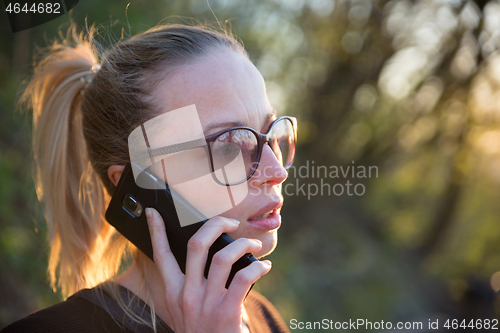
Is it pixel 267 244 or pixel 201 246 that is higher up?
pixel 201 246

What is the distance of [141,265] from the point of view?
1.67 m

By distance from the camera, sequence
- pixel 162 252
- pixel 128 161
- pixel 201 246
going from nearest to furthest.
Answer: pixel 201 246 → pixel 162 252 → pixel 128 161

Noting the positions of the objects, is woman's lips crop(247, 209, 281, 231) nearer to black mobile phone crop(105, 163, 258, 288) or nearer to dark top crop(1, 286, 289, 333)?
black mobile phone crop(105, 163, 258, 288)

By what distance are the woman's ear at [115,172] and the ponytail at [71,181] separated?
225mm

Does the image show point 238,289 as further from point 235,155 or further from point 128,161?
point 128,161

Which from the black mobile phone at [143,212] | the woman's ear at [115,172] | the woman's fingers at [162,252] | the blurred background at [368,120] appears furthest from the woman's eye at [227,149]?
the blurred background at [368,120]

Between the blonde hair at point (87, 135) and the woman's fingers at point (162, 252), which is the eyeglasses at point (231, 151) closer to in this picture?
the woman's fingers at point (162, 252)

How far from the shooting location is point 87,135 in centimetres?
176

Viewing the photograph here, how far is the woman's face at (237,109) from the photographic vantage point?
4.92 feet

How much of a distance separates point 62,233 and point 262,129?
4.08ft

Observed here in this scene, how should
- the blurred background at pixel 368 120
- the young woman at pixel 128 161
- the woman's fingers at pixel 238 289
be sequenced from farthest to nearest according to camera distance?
the blurred background at pixel 368 120, the young woman at pixel 128 161, the woman's fingers at pixel 238 289

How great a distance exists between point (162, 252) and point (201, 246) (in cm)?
22

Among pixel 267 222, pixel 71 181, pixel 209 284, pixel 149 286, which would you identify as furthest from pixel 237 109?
pixel 71 181

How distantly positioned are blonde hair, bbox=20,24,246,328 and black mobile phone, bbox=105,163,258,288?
18cm
